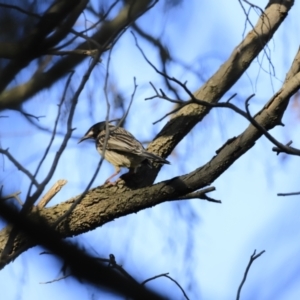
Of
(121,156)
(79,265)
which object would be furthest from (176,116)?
(79,265)

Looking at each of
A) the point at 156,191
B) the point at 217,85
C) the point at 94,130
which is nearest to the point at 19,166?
the point at 156,191

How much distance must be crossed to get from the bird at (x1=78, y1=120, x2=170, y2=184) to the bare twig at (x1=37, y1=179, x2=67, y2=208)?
46 cm

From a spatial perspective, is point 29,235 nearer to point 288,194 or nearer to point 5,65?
point 288,194

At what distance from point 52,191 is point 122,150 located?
3.44 ft

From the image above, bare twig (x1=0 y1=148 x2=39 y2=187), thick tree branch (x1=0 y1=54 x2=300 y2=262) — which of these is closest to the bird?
thick tree branch (x1=0 y1=54 x2=300 y2=262)

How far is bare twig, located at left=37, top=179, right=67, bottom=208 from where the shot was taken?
417 centimetres

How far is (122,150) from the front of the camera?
5137mm

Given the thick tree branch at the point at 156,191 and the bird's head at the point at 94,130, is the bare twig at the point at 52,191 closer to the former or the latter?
the thick tree branch at the point at 156,191

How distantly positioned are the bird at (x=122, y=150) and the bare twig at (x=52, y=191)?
462 millimetres

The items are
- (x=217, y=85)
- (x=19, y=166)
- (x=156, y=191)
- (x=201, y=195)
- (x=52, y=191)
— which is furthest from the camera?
(x=217, y=85)

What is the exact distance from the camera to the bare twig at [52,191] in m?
4.17

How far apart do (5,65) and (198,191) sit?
1503mm

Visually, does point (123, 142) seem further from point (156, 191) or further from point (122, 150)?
point (156, 191)

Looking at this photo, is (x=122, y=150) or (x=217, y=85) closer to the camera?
(x=217, y=85)
